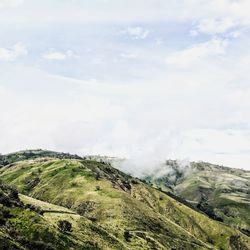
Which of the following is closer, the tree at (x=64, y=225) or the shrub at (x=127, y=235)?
the tree at (x=64, y=225)

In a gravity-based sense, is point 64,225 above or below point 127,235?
above

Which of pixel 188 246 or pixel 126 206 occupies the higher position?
pixel 126 206

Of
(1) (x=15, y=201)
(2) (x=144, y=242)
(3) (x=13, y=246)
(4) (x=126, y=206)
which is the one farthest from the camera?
(4) (x=126, y=206)

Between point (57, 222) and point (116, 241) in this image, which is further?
Result: point (116, 241)

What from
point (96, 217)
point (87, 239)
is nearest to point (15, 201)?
point (87, 239)

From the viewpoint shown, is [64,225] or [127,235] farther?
[127,235]

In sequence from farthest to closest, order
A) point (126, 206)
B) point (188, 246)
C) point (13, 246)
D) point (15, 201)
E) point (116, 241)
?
point (126, 206) < point (188, 246) < point (116, 241) < point (15, 201) < point (13, 246)

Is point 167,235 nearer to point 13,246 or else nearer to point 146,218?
point 146,218

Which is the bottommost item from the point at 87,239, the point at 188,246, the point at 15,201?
the point at 188,246

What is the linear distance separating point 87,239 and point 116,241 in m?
18.4

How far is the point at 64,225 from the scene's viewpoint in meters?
106

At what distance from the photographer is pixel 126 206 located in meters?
199

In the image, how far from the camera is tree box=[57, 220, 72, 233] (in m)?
104

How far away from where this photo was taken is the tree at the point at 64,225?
104 metres
